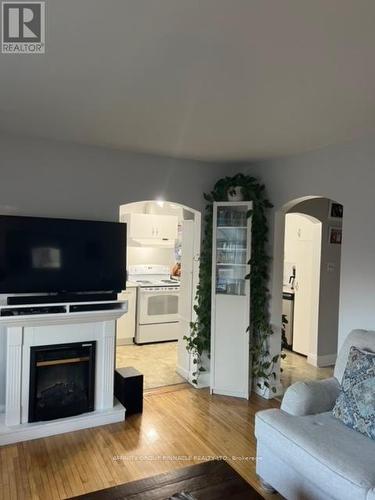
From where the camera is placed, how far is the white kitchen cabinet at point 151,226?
6.05m

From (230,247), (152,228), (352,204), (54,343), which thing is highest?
(352,204)

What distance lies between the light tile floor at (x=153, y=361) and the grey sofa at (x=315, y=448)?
1993mm

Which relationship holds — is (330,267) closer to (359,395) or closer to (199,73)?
(359,395)

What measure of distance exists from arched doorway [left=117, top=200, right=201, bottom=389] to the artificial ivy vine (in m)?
0.15

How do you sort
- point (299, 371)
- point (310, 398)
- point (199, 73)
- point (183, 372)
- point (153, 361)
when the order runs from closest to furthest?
point (199, 73) < point (310, 398) < point (183, 372) < point (299, 371) < point (153, 361)

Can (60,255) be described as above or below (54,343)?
above

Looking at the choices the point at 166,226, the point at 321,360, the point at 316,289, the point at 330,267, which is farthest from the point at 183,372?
the point at 166,226

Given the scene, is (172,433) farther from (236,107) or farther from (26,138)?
(26,138)

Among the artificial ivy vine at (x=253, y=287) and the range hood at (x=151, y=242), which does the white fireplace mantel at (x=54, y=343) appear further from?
the range hood at (x=151, y=242)

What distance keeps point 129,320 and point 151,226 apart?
1579 millimetres

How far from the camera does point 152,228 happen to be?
6.21 meters

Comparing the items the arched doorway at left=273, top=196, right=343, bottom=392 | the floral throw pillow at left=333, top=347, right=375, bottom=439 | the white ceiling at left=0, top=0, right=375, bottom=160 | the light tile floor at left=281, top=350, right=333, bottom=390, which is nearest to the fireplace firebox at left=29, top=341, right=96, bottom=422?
the white ceiling at left=0, top=0, right=375, bottom=160

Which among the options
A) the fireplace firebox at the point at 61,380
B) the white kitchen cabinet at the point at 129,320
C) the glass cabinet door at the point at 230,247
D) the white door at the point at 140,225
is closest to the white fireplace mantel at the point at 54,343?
the fireplace firebox at the point at 61,380

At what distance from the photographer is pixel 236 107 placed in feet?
8.05
